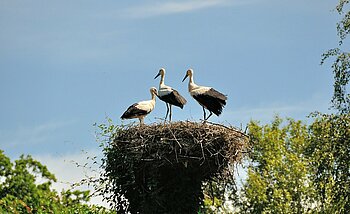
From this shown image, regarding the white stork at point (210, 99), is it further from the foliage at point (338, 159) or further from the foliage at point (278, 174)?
A: the foliage at point (278, 174)

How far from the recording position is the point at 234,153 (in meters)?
12.5

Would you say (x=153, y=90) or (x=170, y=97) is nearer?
(x=170, y=97)

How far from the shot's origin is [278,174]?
90.9ft

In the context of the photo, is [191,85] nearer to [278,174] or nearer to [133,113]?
[133,113]

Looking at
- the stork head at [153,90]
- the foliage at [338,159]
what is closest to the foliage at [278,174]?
the foliage at [338,159]

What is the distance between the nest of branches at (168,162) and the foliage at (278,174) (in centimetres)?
1286

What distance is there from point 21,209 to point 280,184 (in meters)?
18.4

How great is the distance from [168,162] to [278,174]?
15.8 meters

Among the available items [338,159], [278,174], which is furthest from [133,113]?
[278,174]

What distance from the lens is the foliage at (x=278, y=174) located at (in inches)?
1067

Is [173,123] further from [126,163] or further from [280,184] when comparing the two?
[280,184]

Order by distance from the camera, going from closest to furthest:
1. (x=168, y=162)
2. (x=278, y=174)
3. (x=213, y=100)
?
(x=168, y=162), (x=213, y=100), (x=278, y=174)

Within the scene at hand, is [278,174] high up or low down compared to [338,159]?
up

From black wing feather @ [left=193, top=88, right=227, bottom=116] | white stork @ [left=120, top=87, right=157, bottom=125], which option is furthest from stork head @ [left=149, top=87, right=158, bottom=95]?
black wing feather @ [left=193, top=88, right=227, bottom=116]
